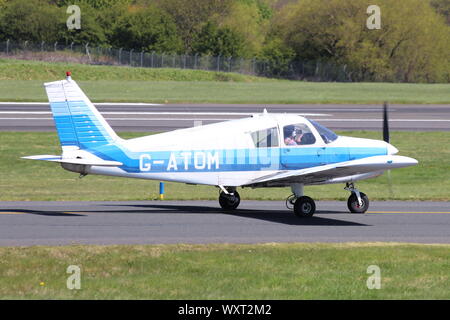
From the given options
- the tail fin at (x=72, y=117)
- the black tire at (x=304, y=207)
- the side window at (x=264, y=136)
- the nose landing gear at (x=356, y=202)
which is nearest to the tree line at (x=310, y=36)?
the nose landing gear at (x=356, y=202)

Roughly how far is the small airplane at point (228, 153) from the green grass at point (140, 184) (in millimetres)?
4207

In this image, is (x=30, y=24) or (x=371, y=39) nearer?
(x=371, y=39)

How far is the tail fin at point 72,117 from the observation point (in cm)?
1841

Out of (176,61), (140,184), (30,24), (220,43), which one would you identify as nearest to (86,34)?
(30,24)

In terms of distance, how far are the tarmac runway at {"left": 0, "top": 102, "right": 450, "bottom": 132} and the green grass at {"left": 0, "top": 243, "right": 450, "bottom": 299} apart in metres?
25.3

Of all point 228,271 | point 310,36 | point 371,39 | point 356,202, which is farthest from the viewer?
point 310,36

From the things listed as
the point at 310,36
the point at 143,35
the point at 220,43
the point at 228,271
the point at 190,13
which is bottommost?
the point at 228,271

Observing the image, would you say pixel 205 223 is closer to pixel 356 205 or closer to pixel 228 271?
pixel 356 205

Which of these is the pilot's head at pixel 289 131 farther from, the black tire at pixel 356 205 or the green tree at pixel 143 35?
the green tree at pixel 143 35

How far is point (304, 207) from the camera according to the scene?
1936cm

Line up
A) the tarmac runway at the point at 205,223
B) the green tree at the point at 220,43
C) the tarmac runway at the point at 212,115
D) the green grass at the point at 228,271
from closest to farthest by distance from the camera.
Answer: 1. the green grass at the point at 228,271
2. the tarmac runway at the point at 205,223
3. the tarmac runway at the point at 212,115
4. the green tree at the point at 220,43

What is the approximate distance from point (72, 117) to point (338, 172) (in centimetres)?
583

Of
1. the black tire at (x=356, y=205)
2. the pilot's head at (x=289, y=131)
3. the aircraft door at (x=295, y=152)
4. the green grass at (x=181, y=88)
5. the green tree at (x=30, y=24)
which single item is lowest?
the black tire at (x=356, y=205)
